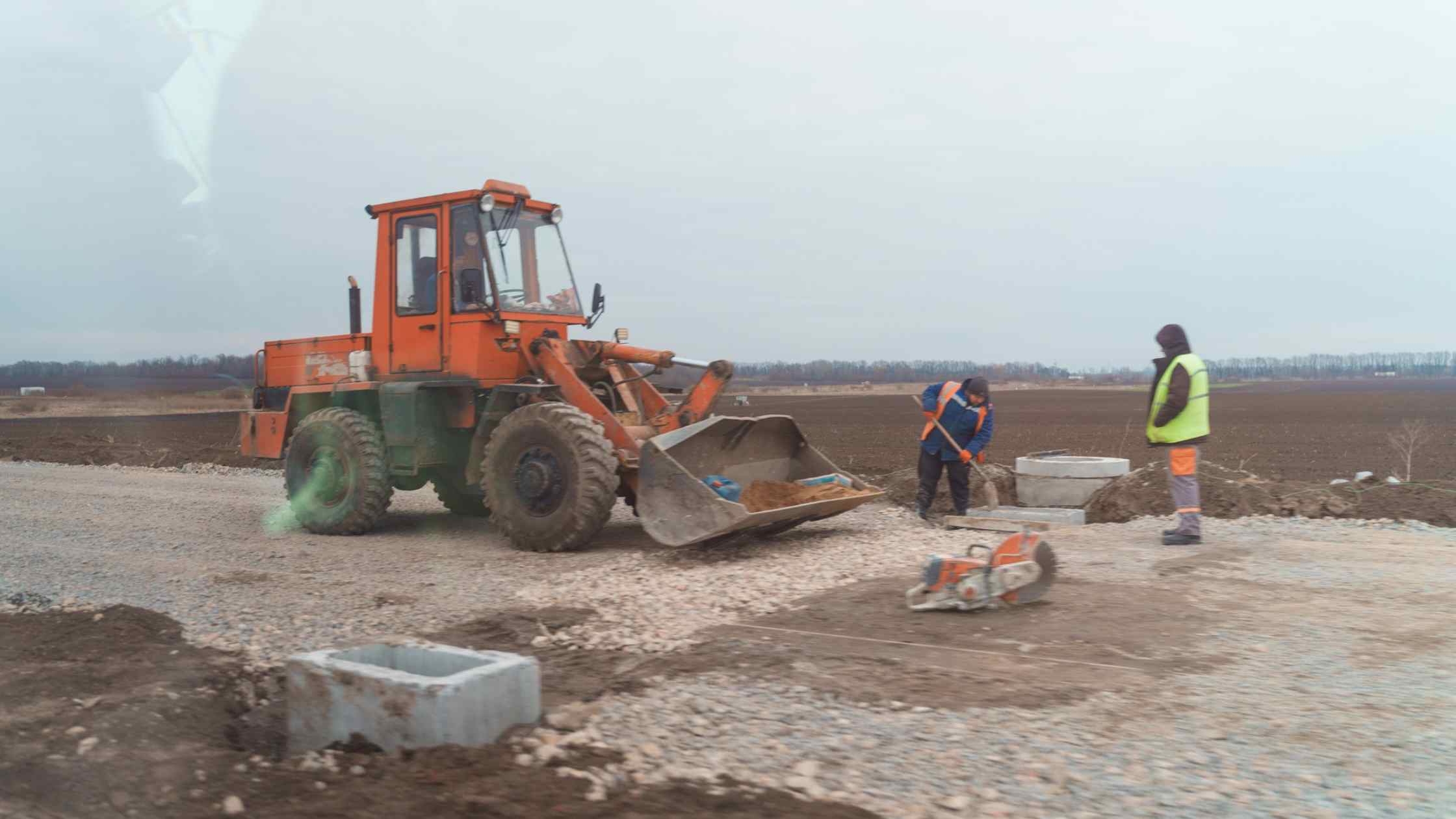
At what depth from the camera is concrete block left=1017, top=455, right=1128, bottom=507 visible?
37.4 feet

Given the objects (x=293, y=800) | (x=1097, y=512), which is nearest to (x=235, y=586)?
(x=293, y=800)

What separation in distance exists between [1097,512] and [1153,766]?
24.9 ft

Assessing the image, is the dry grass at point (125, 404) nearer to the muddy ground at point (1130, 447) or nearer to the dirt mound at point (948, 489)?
the muddy ground at point (1130, 447)

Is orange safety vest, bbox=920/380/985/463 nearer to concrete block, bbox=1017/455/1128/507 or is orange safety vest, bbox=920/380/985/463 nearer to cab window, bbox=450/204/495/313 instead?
concrete block, bbox=1017/455/1128/507

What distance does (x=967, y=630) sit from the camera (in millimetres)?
5953

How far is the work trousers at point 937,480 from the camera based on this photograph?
10.6 meters

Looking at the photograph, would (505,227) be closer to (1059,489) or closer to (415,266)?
(415,266)

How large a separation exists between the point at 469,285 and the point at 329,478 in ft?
8.23

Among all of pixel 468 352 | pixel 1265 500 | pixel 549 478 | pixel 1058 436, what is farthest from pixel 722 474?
pixel 1058 436

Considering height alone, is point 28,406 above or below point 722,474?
above

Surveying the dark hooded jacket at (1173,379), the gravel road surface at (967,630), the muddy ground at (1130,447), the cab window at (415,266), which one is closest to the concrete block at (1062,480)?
the muddy ground at (1130,447)

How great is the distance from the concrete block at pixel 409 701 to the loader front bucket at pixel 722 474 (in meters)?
3.89

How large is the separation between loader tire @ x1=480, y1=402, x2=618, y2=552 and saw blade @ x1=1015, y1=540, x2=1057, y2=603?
372cm

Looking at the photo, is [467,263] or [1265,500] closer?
[467,263]
